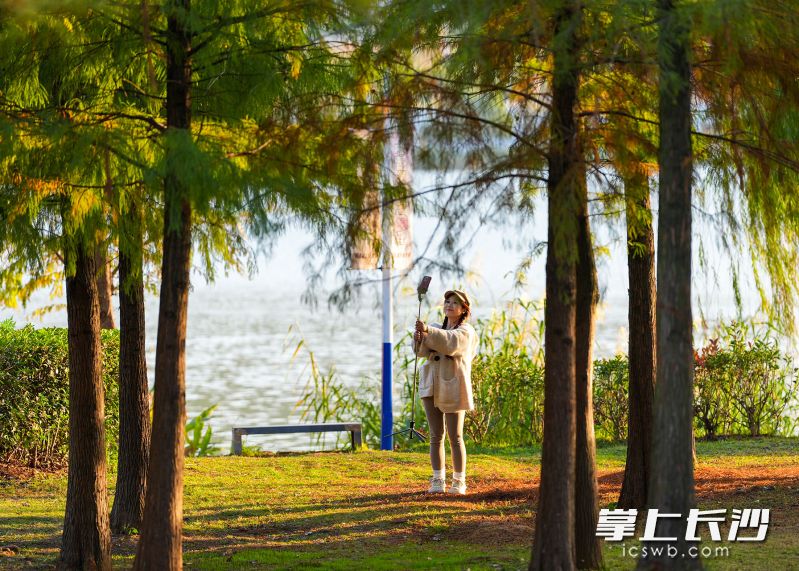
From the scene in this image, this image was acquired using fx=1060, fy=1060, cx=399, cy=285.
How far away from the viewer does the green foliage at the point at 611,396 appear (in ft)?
39.9

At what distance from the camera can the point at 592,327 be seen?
6.29 meters

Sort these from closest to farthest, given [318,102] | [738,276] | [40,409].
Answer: [318,102]
[738,276]
[40,409]

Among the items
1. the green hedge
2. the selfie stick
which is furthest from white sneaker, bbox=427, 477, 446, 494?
the green hedge

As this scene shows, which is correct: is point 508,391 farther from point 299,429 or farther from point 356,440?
point 299,429

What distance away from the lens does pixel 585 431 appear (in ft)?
20.2

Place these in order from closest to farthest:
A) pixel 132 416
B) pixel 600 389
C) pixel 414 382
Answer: pixel 132 416 < pixel 414 382 < pixel 600 389

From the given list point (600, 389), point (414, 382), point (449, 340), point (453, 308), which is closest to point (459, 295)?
point (453, 308)

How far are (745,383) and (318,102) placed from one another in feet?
26.0

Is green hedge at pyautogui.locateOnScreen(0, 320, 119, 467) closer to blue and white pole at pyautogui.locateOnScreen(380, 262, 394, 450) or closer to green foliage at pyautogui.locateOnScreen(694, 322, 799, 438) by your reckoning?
blue and white pole at pyautogui.locateOnScreen(380, 262, 394, 450)

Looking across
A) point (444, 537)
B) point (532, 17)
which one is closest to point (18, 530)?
point (444, 537)

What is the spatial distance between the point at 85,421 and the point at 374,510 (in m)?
2.60

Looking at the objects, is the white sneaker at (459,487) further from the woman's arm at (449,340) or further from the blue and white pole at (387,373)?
the blue and white pole at (387,373)

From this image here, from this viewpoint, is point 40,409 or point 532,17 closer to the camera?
point 532,17

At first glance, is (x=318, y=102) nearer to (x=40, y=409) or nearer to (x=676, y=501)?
(x=676, y=501)
